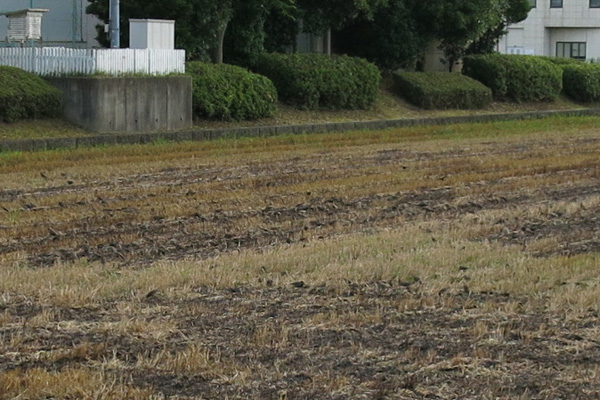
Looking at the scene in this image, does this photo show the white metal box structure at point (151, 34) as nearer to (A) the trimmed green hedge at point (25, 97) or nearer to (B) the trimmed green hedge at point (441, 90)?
(A) the trimmed green hedge at point (25, 97)

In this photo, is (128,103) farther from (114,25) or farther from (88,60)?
(114,25)

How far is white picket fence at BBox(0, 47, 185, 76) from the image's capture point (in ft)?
82.2

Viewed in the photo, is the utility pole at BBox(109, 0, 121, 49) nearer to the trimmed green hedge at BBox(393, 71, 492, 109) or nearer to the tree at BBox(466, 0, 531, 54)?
the trimmed green hedge at BBox(393, 71, 492, 109)

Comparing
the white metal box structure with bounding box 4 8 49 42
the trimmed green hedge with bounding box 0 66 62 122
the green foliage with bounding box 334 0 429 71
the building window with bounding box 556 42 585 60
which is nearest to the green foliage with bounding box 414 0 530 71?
the green foliage with bounding box 334 0 429 71

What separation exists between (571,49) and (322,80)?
146ft

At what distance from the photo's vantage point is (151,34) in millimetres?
26719

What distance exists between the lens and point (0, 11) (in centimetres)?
3178

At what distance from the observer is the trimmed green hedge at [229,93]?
27016 mm

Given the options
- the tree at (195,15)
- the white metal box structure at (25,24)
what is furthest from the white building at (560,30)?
the white metal box structure at (25,24)

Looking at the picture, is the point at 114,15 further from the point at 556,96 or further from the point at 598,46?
the point at 598,46

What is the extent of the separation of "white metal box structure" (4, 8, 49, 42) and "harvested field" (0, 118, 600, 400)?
29.0 ft

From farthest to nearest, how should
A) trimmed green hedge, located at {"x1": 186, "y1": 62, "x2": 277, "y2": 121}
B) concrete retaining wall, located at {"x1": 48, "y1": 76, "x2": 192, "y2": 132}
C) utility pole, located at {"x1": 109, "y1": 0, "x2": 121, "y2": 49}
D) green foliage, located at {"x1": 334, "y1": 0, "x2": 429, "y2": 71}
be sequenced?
green foliage, located at {"x1": 334, "y1": 0, "x2": 429, "y2": 71} → trimmed green hedge, located at {"x1": 186, "y1": 62, "x2": 277, "y2": 121} → utility pole, located at {"x1": 109, "y1": 0, "x2": 121, "y2": 49} → concrete retaining wall, located at {"x1": 48, "y1": 76, "x2": 192, "y2": 132}

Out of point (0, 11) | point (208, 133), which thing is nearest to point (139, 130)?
point (208, 133)

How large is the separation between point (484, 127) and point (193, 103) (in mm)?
7369
